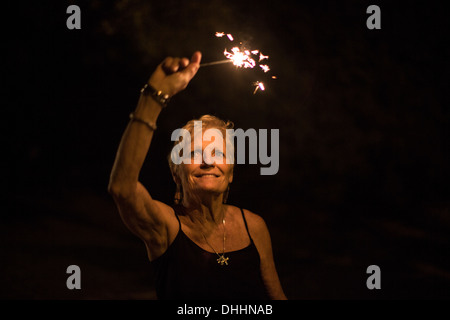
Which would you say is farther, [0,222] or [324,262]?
[0,222]

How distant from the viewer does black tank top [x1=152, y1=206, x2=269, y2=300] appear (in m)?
2.06

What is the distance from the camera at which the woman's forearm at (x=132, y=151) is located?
67.7 inches

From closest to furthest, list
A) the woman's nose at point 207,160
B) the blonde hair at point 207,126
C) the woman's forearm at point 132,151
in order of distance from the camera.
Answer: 1. the woman's forearm at point 132,151
2. the woman's nose at point 207,160
3. the blonde hair at point 207,126

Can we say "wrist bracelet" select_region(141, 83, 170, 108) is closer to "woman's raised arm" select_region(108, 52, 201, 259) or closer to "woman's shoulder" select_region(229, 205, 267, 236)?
"woman's raised arm" select_region(108, 52, 201, 259)

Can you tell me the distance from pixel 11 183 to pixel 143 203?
402 centimetres

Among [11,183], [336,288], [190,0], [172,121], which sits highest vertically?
[190,0]

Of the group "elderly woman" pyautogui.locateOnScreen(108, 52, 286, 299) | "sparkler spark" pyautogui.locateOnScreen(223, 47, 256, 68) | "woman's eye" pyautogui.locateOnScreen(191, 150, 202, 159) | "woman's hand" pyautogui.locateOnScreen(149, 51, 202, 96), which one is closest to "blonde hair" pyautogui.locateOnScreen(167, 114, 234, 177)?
"elderly woman" pyautogui.locateOnScreen(108, 52, 286, 299)

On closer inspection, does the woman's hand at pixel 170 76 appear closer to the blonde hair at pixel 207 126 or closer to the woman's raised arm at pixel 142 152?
the woman's raised arm at pixel 142 152

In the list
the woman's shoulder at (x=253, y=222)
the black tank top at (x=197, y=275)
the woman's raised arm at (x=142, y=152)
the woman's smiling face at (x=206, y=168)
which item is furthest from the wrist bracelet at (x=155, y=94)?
the woman's shoulder at (x=253, y=222)

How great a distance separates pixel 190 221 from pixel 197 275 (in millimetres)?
300

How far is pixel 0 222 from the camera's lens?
5.22 m

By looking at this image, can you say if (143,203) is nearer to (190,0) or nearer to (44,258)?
(190,0)

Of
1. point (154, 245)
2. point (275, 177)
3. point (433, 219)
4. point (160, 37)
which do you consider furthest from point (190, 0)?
point (433, 219)

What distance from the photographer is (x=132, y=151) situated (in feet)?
5.64
